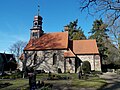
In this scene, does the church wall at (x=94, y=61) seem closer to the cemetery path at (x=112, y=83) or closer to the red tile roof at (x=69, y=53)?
the red tile roof at (x=69, y=53)

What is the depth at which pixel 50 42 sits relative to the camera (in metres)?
43.0

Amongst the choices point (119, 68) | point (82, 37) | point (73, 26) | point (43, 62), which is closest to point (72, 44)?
point (43, 62)

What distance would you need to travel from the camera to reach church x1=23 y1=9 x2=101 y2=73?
40.0 meters

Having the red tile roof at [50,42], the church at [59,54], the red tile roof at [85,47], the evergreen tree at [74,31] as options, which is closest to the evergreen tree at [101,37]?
the evergreen tree at [74,31]

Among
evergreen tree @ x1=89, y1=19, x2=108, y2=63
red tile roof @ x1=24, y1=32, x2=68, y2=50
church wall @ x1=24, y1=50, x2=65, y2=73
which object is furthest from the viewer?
evergreen tree @ x1=89, y1=19, x2=108, y2=63

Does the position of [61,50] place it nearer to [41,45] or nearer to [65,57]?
[65,57]

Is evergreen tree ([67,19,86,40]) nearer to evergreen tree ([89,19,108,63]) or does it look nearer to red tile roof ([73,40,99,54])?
evergreen tree ([89,19,108,63])

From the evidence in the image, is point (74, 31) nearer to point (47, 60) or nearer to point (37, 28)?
point (37, 28)

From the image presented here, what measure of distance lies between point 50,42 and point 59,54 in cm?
402

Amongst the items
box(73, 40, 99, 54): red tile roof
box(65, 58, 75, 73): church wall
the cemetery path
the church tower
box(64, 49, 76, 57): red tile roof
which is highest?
the church tower

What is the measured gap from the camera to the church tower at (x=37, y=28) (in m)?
45.7

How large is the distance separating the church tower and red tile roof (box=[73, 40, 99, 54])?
29.4 feet

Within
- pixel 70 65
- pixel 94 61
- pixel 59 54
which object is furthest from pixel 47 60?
pixel 94 61

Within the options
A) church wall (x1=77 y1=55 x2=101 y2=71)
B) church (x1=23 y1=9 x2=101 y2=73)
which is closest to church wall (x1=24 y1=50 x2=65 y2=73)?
church (x1=23 y1=9 x2=101 y2=73)
